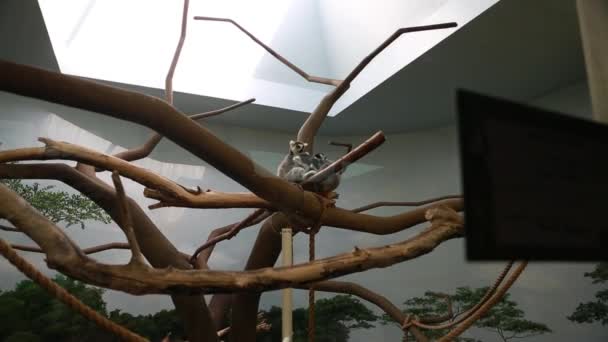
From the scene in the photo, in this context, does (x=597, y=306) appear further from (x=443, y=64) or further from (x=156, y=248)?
(x=156, y=248)

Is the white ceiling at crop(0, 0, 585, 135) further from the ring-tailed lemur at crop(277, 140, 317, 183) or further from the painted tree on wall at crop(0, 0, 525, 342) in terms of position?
the painted tree on wall at crop(0, 0, 525, 342)

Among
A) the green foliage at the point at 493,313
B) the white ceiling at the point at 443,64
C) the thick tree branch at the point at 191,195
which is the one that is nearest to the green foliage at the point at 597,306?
the green foliage at the point at 493,313

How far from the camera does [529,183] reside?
0.40 metres

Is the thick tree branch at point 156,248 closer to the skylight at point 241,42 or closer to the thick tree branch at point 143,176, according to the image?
the thick tree branch at point 143,176

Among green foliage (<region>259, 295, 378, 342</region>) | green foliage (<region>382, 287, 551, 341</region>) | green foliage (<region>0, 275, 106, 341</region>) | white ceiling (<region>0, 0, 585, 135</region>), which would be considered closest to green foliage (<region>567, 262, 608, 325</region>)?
green foliage (<region>382, 287, 551, 341</region>)

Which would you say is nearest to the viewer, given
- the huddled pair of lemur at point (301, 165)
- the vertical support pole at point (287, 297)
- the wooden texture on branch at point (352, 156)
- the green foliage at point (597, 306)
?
the wooden texture on branch at point (352, 156)

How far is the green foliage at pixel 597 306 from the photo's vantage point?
10.1ft

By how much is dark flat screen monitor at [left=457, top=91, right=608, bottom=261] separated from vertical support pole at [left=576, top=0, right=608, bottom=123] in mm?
352

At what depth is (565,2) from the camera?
8.36 feet

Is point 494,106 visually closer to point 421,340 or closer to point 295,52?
point 421,340

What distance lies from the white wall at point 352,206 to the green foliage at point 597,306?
0.34ft

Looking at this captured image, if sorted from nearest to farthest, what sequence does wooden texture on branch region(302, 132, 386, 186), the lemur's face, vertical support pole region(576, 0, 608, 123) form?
1. vertical support pole region(576, 0, 608, 123)
2. wooden texture on branch region(302, 132, 386, 186)
3. the lemur's face

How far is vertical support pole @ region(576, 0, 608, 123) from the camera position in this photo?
722 mm

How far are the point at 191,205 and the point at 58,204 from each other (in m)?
2.85
